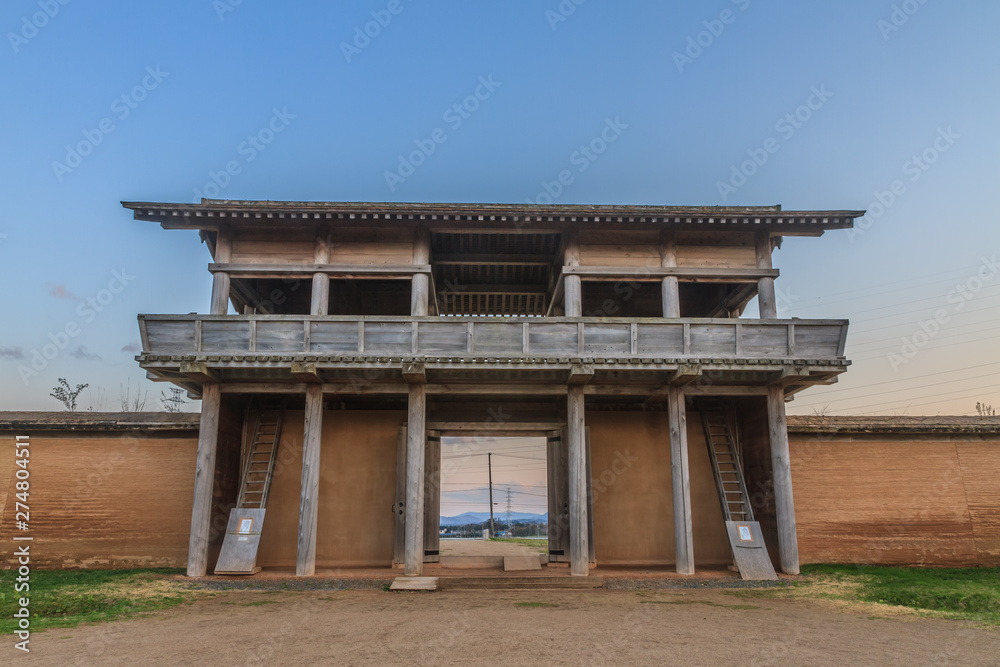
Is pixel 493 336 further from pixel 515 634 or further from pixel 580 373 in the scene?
pixel 515 634

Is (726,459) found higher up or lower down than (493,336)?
lower down

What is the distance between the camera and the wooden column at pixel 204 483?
44.1ft

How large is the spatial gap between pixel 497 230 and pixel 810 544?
10.4m

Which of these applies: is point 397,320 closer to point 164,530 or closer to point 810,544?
point 164,530

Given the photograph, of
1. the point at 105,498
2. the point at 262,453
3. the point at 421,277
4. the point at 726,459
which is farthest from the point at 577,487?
the point at 105,498

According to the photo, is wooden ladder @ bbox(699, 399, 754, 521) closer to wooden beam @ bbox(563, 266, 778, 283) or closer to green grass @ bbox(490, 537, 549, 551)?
wooden beam @ bbox(563, 266, 778, 283)

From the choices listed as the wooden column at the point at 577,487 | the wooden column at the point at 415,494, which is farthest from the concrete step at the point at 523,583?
the wooden column at the point at 415,494

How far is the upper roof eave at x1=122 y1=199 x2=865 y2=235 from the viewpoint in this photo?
555 inches

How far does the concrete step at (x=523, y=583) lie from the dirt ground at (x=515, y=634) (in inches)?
50.4

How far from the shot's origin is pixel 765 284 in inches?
588

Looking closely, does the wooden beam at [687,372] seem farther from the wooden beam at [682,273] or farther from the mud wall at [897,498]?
the mud wall at [897,498]

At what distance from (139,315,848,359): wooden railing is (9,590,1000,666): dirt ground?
4.84 metres

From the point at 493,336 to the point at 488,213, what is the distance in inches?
106

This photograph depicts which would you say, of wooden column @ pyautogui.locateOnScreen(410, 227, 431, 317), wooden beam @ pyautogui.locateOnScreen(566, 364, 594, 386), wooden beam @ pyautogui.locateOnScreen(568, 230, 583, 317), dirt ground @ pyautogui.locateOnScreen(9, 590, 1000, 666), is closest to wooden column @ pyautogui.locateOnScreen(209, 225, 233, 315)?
wooden column @ pyautogui.locateOnScreen(410, 227, 431, 317)
